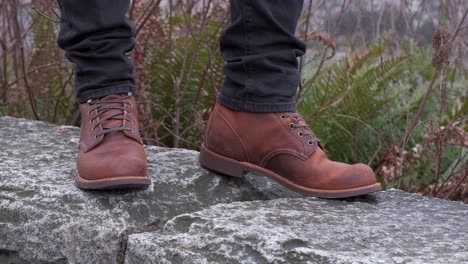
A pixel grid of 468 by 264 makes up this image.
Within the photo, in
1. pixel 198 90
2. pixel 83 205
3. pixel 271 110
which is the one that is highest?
pixel 271 110

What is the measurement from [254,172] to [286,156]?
113 millimetres

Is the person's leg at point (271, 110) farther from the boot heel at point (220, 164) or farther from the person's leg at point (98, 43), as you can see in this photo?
the person's leg at point (98, 43)

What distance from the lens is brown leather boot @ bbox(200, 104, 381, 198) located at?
2.20m

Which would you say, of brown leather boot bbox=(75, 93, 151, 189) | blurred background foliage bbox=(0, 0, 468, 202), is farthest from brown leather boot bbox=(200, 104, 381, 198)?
blurred background foliage bbox=(0, 0, 468, 202)

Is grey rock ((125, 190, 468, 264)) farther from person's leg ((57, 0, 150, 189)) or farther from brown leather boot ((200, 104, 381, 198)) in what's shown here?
person's leg ((57, 0, 150, 189))

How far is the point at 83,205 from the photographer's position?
7.07 ft

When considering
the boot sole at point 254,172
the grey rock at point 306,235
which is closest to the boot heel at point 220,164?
the boot sole at point 254,172

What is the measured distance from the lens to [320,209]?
2.17 meters

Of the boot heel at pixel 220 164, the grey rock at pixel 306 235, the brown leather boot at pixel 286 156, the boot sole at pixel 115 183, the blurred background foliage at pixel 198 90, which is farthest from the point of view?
the blurred background foliage at pixel 198 90

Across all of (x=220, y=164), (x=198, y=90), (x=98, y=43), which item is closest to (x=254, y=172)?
(x=220, y=164)

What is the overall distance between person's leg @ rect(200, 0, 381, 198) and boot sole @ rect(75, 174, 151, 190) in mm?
283

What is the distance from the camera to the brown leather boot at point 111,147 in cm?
210

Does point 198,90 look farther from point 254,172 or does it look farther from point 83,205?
point 83,205

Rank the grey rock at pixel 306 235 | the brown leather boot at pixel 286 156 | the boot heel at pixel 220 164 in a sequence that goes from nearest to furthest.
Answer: the grey rock at pixel 306 235
the brown leather boot at pixel 286 156
the boot heel at pixel 220 164
